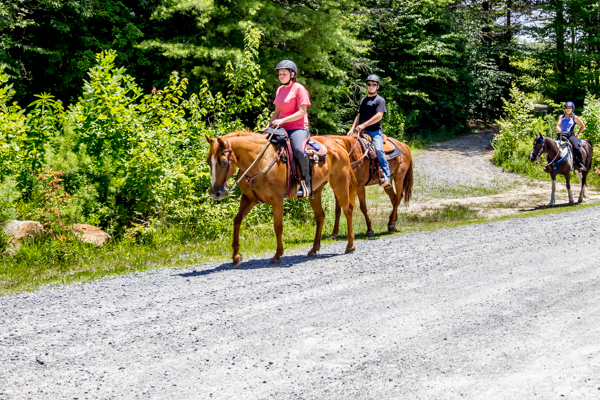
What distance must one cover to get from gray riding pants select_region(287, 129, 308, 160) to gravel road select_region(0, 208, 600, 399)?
1754mm

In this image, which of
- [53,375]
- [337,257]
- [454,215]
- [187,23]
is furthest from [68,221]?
[187,23]

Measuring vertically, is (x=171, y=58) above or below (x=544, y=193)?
above

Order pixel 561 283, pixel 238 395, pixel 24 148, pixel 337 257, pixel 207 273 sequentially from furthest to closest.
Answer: pixel 24 148 < pixel 337 257 < pixel 207 273 < pixel 561 283 < pixel 238 395

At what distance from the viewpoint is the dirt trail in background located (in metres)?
16.9

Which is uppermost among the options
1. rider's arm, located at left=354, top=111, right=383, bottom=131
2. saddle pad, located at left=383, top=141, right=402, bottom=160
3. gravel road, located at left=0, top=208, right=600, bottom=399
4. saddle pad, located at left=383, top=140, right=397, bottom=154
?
rider's arm, located at left=354, top=111, right=383, bottom=131

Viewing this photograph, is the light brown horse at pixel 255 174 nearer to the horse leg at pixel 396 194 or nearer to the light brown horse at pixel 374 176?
the light brown horse at pixel 374 176

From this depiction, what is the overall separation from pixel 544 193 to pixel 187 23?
14192mm

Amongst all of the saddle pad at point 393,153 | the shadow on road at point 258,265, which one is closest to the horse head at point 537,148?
the saddle pad at point 393,153

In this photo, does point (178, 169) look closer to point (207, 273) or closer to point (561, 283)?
point (207, 273)

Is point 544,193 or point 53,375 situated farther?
point 544,193

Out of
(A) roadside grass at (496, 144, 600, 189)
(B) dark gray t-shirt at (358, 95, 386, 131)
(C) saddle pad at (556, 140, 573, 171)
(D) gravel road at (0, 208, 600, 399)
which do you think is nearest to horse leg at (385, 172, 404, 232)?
(B) dark gray t-shirt at (358, 95, 386, 131)

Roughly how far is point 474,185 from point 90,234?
15.4 meters

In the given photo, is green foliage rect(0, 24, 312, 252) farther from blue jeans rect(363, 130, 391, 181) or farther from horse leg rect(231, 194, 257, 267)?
blue jeans rect(363, 130, 391, 181)

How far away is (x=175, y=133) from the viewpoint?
12508 mm
